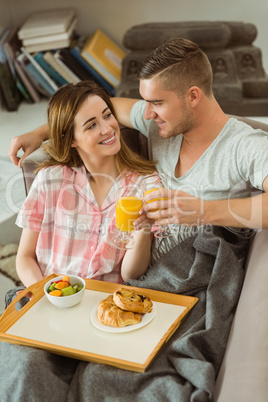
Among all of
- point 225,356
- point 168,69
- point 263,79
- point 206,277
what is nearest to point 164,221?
point 206,277

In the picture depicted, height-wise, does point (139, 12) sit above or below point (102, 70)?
above

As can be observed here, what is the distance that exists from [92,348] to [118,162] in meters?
0.71

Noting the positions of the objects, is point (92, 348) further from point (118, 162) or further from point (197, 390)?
point (118, 162)

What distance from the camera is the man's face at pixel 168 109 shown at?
177 cm

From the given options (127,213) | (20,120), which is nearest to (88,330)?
(127,213)

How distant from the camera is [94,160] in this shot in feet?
6.16

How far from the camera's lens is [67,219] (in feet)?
6.19

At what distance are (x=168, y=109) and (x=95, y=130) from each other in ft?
0.84

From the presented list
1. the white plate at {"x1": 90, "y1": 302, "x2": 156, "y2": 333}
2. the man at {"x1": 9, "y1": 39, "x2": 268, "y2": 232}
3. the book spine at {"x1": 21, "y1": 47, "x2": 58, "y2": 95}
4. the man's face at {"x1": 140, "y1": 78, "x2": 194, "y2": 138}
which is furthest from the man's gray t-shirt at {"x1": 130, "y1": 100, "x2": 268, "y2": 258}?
the book spine at {"x1": 21, "y1": 47, "x2": 58, "y2": 95}

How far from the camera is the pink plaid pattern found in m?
1.86

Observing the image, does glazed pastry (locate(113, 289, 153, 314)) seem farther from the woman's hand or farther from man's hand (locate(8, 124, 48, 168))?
man's hand (locate(8, 124, 48, 168))

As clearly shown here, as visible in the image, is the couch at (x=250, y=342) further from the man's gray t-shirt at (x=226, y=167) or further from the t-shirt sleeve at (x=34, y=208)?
the t-shirt sleeve at (x=34, y=208)

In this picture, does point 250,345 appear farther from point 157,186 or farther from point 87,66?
point 87,66

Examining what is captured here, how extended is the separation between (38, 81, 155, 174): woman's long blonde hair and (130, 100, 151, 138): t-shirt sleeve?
4.5 inches
